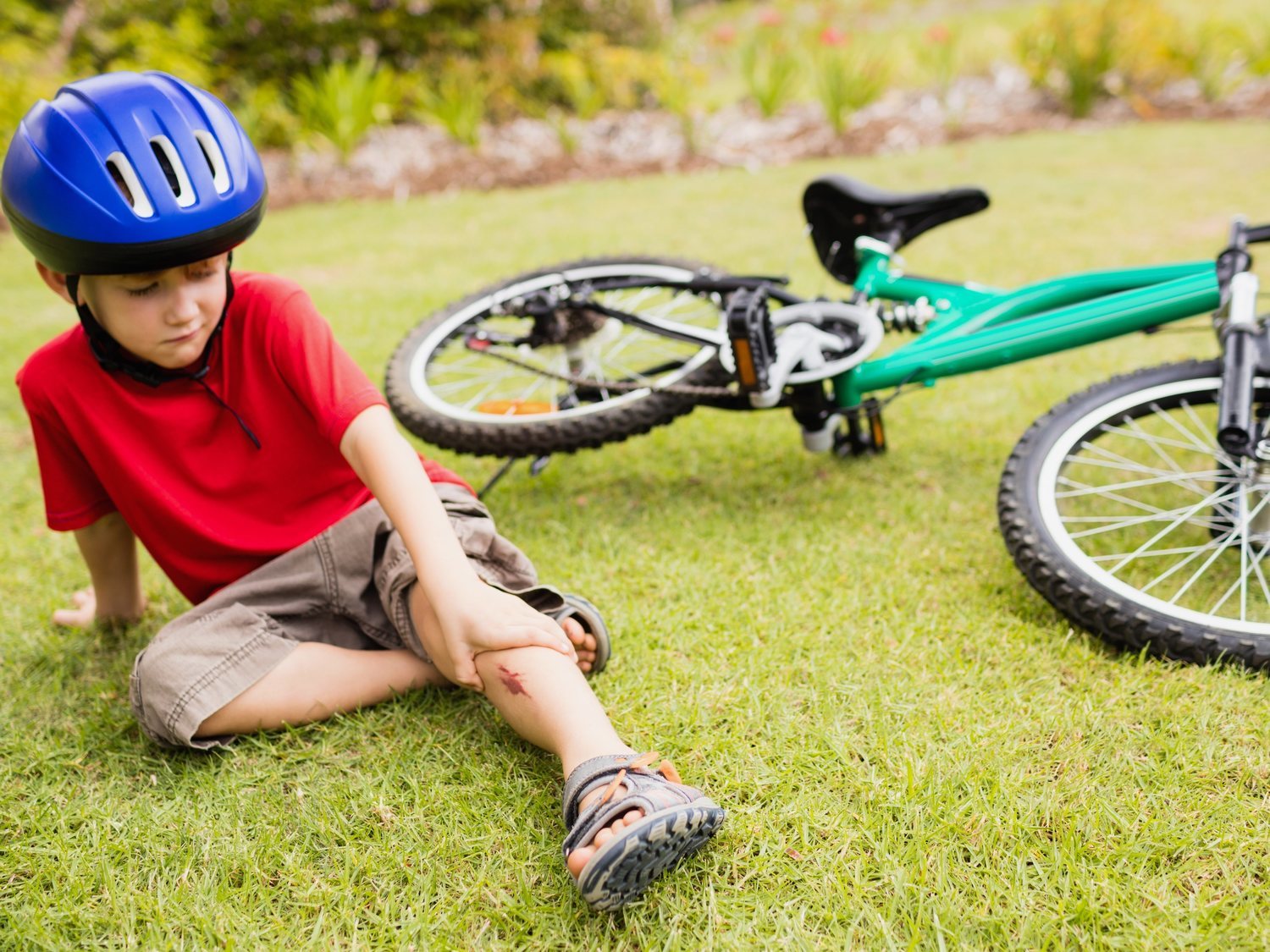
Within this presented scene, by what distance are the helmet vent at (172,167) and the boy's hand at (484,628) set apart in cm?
81

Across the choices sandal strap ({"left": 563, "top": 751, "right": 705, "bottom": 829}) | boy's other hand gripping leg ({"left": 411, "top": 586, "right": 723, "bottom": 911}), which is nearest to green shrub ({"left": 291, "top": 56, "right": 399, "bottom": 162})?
boy's other hand gripping leg ({"left": 411, "top": 586, "right": 723, "bottom": 911})

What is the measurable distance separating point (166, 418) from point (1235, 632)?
2059mm

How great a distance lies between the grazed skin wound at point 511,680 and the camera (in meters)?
1.70

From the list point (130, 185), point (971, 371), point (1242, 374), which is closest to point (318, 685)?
point (130, 185)

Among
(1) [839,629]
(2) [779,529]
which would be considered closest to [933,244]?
(2) [779,529]

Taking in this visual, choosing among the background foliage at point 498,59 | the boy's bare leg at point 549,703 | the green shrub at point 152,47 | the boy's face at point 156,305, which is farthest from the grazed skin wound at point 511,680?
the green shrub at point 152,47

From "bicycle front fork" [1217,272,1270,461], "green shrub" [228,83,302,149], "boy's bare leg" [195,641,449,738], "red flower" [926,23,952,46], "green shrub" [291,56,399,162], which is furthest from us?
"red flower" [926,23,952,46]

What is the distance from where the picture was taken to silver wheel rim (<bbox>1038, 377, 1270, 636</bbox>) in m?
2.05

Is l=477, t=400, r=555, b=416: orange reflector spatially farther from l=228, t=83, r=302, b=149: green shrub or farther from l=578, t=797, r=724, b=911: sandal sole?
l=228, t=83, r=302, b=149: green shrub

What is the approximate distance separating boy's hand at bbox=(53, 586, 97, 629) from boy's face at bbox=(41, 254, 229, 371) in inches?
31.4

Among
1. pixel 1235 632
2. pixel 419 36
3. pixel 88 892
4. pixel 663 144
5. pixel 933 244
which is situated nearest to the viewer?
pixel 88 892

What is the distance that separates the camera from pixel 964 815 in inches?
63.7

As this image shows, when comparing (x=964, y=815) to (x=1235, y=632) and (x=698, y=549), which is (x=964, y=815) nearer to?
(x=1235, y=632)

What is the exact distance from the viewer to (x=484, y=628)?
1.67 metres
